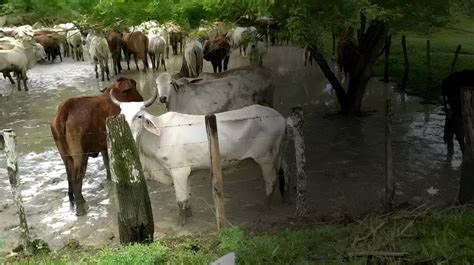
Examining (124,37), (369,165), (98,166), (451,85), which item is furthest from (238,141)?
(124,37)

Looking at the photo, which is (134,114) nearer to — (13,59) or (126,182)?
(126,182)

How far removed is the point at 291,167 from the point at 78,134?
3.60m

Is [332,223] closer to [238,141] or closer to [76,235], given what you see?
[238,141]

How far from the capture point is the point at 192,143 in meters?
7.60

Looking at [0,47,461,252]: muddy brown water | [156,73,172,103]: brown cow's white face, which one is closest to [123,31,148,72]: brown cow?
[0,47,461,252]: muddy brown water

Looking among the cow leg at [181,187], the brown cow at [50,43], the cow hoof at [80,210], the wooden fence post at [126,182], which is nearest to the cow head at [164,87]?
the cow hoof at [80,210]

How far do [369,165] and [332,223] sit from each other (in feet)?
10.4

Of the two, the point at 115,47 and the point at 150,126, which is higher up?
the point at 150,126

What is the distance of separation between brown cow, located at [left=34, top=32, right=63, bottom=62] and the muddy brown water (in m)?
12.5

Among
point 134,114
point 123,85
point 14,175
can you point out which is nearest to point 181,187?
point 134,114

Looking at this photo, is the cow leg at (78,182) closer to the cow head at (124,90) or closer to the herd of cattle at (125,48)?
the cow head at (124,90)

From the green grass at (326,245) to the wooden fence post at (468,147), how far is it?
77 centimetres

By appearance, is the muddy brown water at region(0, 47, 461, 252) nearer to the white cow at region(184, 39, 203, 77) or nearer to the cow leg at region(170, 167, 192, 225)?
the cow leg at region(170, 167, 192, 225)

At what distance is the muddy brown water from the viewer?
767cm
